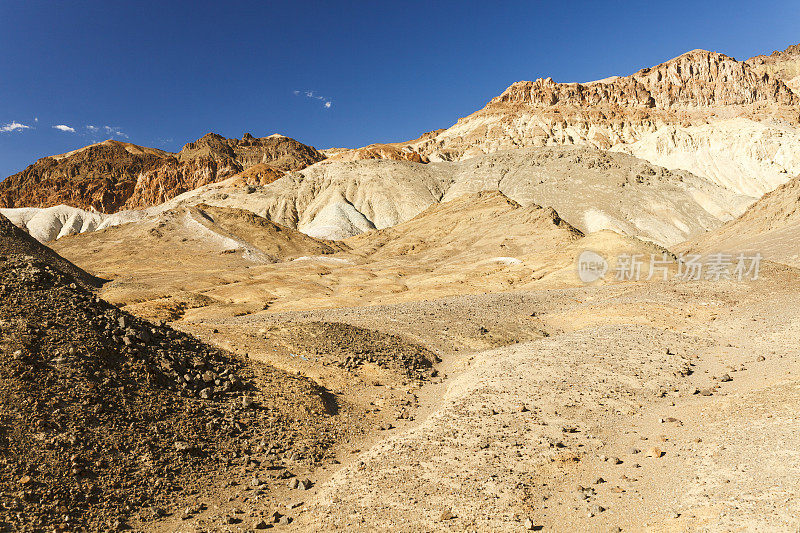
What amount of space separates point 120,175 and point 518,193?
517ft

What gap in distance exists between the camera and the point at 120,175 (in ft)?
589

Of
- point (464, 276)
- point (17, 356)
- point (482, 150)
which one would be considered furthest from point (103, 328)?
point (482, 150)

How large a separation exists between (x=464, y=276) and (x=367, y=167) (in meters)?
76.7

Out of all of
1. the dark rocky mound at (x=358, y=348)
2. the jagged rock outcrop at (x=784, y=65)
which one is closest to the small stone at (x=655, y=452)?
the dark rocky mound at (x=358, y=348)

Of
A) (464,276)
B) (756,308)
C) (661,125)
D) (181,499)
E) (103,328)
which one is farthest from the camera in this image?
(661,125)

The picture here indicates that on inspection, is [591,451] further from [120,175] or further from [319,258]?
[120,175]

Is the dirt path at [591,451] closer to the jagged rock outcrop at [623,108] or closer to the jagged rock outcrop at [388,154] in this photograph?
the jagged rock outcrop at [388,154]

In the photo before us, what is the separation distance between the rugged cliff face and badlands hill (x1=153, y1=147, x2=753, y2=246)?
3032 cm

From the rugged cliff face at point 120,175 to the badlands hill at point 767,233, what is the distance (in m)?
110

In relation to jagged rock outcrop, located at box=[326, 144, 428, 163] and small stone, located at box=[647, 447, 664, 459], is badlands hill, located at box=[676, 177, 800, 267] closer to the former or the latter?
small stone, located at box=[647, 447, 664, 459]

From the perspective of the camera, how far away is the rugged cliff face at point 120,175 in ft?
513

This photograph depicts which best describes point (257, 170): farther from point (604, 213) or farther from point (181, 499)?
point (181, 499)

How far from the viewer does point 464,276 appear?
44188 millimetres

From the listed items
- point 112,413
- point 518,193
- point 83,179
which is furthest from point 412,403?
point 83,179
